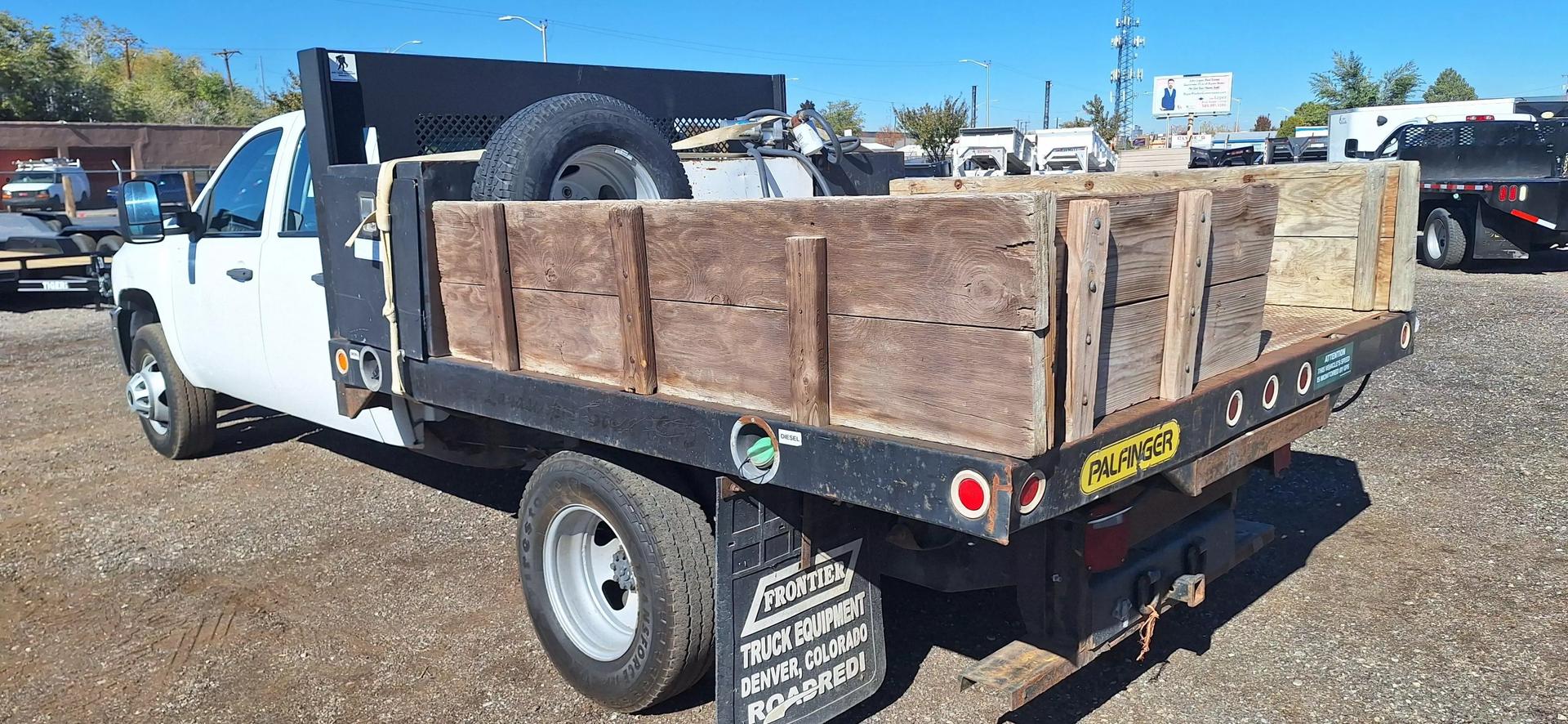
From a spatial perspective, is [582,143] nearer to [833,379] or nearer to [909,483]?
[833,379]

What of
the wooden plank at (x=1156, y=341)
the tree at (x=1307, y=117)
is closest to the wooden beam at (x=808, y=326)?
the wooden plank at (x=1156, y=341)

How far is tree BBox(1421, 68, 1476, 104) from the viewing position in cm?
5953

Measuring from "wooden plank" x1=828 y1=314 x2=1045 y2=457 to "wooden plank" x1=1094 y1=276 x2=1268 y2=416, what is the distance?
33cm

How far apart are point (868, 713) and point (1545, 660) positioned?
2249 millimetres

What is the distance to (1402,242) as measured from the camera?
3.75 m

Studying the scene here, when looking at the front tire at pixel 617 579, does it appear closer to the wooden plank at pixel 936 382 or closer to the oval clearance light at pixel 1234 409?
the wooden plank at pixel 936 382

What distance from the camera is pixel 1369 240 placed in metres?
3.77

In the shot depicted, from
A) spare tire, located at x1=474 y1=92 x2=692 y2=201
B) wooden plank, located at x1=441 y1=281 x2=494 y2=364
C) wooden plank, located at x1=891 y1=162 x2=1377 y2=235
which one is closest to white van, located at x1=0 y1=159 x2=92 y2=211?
spare tire, located at x1=474 y1=92 x2=692 y2=201

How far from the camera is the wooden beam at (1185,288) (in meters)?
2.57

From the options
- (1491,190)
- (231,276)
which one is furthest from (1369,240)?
(1491,190)

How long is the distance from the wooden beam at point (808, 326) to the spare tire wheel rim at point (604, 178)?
1555mm

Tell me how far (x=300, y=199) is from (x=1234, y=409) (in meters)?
3.83

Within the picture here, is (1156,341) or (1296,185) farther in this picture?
(1296,185)

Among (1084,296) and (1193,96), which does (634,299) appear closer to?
(1084,296)
